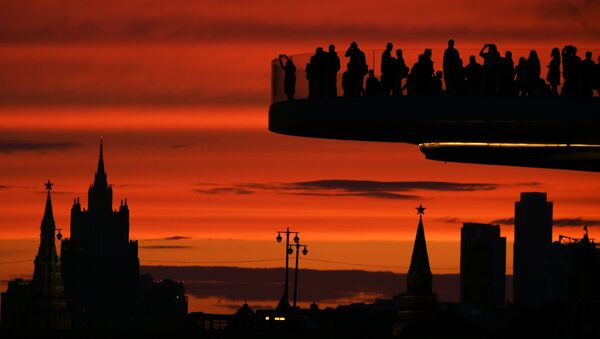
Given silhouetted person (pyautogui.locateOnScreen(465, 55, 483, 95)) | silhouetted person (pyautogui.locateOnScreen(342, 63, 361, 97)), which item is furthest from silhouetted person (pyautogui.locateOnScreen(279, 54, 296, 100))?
silhouetted person (pyautogui.locateOnScreen(465, 55, 483, 95))

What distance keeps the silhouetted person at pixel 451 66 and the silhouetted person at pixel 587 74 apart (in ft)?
12.9

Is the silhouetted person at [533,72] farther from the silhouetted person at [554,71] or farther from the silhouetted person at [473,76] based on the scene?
the silhouetted person at [473,76]

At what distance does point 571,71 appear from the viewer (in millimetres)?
70562

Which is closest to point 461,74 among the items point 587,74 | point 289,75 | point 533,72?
point 533,72

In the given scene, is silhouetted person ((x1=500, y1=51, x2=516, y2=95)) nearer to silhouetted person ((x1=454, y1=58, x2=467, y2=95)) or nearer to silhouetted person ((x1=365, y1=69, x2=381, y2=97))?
silhouetted person ((x1=454, y1=58, x2=467, y2=95))

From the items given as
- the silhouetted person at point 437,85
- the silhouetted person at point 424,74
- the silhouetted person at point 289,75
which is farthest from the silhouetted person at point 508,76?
the silhouetted person at point 289,75

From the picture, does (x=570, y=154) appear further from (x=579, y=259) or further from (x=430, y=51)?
(x=579, y=259)

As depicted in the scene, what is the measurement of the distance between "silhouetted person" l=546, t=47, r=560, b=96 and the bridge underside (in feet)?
2.84

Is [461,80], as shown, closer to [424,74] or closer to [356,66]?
[424,74]

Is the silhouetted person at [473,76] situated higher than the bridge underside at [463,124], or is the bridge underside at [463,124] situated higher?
the silhouetted person at [473,76]

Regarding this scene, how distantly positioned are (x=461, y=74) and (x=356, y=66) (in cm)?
336

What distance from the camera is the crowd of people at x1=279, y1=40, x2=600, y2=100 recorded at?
69938mm

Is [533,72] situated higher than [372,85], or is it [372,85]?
[533,72]

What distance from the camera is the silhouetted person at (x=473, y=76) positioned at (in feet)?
230
